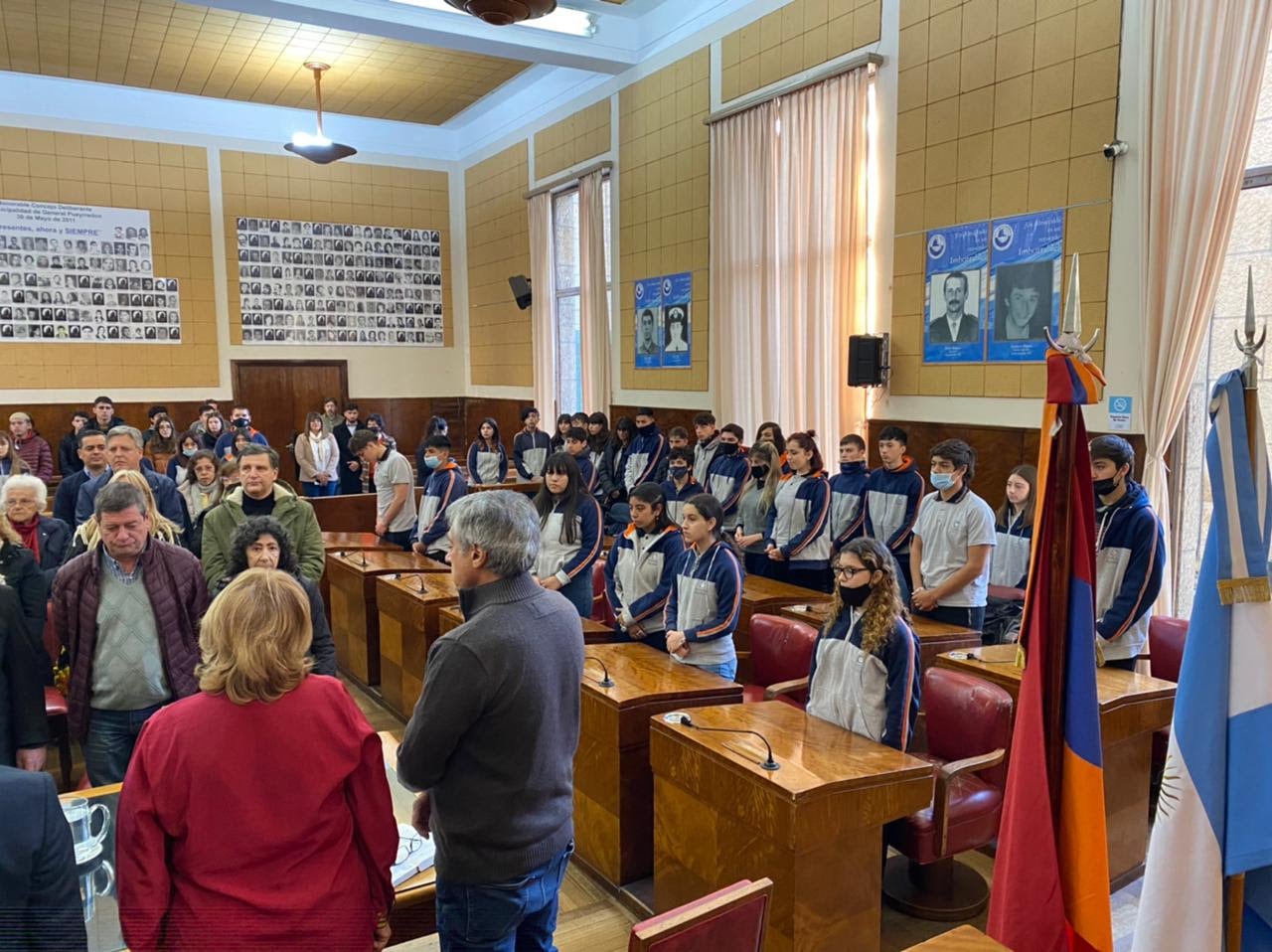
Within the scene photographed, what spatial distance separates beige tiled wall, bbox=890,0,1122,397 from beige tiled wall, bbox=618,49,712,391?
2.47 m

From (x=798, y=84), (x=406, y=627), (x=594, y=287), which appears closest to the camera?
(x=406, y=627)

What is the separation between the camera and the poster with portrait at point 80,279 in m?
10.9

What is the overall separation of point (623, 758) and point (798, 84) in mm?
6152

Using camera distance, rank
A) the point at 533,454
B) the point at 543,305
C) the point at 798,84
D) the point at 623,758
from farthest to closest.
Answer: the point at 543,305
the point at 533,454
the point at 798,84
the point at 623,758

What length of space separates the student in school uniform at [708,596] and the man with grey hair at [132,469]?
2.70m

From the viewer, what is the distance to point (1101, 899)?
1884 millimetres

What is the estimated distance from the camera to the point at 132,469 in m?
4.61

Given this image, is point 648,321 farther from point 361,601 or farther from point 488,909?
point 488,909

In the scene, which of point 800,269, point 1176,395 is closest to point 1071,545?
point 1176,395

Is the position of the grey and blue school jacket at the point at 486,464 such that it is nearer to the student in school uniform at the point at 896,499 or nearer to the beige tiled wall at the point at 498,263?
the beige tiled wall at the point at 498,263

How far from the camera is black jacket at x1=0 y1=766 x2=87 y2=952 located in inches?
56.6

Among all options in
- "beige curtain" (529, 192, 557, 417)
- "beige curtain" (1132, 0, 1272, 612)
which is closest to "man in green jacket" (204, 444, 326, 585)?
"beige curtain" (1132, 0, 1272, 612)

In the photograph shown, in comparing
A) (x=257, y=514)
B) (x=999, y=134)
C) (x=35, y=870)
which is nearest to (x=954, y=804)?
(x=35, y=870)

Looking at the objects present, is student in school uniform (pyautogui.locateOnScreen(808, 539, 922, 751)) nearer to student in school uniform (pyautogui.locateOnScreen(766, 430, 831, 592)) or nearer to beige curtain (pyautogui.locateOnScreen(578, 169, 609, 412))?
student in school uniform (pyautogui.locateOnScreen(766, 430, 831, 592))
